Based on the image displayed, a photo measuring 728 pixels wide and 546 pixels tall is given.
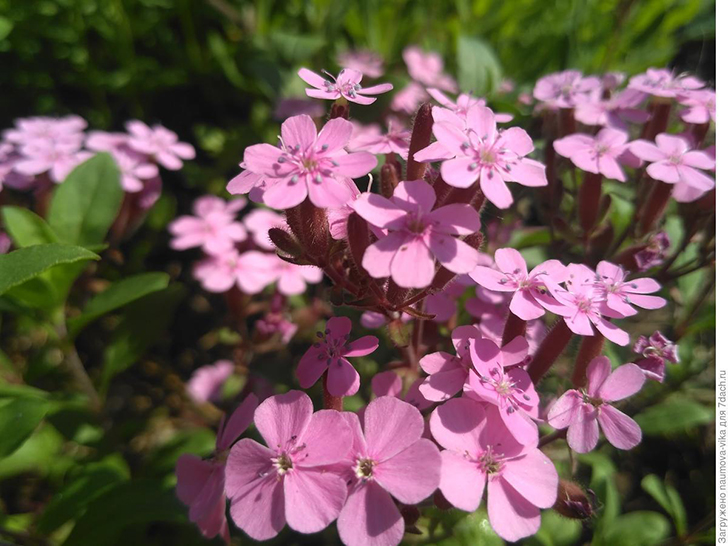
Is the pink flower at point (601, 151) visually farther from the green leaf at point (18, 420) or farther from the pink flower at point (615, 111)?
the green leaf at point (18, 420)

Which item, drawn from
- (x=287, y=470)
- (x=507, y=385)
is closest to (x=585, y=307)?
(x=507, y=385)

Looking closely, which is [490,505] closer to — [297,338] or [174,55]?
[297,338]

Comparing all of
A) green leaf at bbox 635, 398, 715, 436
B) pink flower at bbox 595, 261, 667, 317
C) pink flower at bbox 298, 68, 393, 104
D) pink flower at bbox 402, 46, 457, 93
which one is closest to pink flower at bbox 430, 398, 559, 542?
pink flower at bbox 595, 261, 667, 317

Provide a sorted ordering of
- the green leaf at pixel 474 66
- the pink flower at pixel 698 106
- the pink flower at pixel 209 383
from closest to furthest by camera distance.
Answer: the pink flower at pixel 698 106
the pink flower at pixel 209 383
the green leaf at pixel 474 66

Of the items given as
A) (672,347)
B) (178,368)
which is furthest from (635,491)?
(178,368)

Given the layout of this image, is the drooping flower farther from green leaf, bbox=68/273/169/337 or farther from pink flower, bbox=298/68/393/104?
green leaf, bbox=68/273/169/337

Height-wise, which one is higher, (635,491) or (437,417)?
(437,417)

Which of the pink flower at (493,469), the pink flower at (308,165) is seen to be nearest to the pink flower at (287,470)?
the pink flower at (493,469)
